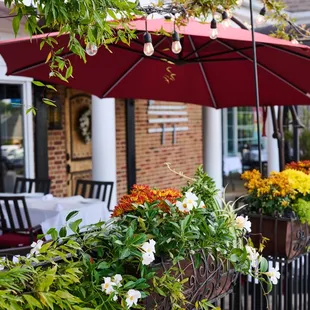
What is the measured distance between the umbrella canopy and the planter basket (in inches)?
75.3

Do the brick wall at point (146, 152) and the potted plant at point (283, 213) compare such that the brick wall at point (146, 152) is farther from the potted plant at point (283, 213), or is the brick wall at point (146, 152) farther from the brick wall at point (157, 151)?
the potted plant at point (283, 213)

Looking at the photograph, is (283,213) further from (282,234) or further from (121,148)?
(121,148)

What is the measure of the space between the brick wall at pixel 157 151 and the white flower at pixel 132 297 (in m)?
7.47

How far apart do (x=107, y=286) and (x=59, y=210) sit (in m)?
3.82

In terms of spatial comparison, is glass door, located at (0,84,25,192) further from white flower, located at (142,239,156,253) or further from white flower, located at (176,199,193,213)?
white flower, located at (142,239,156,253)

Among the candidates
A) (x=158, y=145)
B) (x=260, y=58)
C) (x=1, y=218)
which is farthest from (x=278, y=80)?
(x=158, y=145)

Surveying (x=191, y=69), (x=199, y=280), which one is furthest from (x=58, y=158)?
(x=199, y=280)

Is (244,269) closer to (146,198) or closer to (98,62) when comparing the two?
(146,198)

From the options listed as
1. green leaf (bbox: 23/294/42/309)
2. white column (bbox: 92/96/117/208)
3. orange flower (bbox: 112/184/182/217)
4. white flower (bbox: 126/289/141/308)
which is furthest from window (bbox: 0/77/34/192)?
green leaf (bbox: 23/294/42/309)

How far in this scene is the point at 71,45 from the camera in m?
1.95

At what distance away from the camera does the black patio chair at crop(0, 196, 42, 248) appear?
541cm

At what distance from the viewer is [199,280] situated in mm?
2121

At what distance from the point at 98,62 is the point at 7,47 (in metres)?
1.13

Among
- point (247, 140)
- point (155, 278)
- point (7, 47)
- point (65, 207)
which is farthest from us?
point (247, 140)
